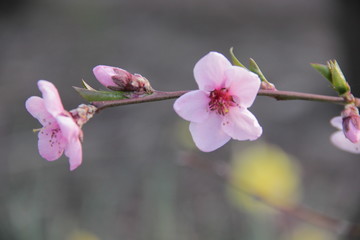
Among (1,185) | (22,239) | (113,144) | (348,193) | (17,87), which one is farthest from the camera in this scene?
(17,87)

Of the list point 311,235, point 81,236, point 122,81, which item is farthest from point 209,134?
point 311,235

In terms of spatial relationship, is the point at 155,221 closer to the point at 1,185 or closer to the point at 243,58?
the point at 1,185

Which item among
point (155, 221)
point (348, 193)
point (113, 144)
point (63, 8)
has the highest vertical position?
point (63, 8)

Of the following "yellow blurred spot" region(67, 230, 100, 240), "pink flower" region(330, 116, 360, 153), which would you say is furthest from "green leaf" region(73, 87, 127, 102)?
"yellow blurred spot" region(67, 230, 100, 240)

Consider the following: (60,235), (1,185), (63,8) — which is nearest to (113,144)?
(1,185)

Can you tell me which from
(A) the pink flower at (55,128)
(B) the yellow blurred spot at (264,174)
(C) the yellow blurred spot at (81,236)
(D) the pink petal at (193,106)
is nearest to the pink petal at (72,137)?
(A) the pink flower at (55,128)

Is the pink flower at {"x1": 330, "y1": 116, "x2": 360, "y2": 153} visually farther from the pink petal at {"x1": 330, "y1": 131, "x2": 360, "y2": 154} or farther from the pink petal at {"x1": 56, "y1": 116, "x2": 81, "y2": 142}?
the pink petal at {"x1": 56, "y1": 116, "x2": 81, "y2": 142}
